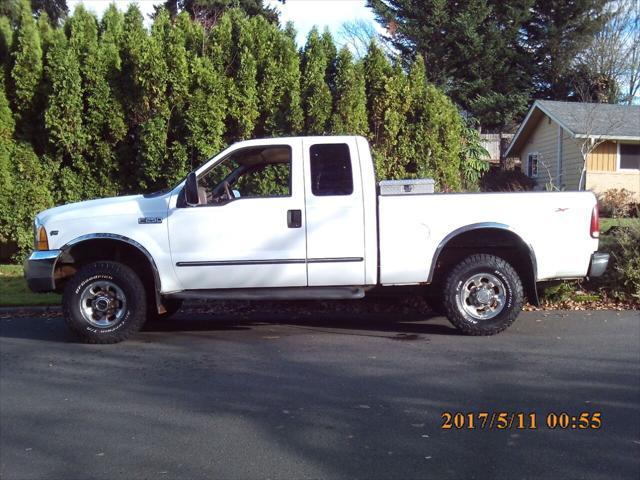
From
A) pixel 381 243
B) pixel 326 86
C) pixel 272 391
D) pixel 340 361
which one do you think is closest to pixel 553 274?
pixel 381 243

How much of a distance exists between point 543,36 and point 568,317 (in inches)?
1225

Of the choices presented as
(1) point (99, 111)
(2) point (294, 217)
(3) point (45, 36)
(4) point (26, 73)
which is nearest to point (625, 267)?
(2) point (294, 217)

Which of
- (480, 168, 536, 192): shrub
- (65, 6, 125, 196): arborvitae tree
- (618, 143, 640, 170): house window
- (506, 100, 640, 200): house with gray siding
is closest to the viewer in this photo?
(65, 6, 125, 196): arborvitae tree

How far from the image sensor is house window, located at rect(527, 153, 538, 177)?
27.3 m

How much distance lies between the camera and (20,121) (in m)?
12.7

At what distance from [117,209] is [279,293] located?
2027 mm

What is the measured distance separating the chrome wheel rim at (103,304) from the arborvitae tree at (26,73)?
697 cm

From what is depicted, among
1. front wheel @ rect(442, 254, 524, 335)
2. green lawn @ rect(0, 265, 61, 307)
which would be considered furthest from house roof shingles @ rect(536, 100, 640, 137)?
green lawn @ rect(0, 265, 61, 307)

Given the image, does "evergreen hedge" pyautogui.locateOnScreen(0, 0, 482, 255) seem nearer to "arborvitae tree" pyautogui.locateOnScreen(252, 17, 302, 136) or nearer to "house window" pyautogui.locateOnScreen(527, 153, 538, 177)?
"arborvitae tree" pyautogui.locateOnScreen(252, 17, 302, 136)

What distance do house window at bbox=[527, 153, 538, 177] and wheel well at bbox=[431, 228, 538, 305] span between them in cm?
2107

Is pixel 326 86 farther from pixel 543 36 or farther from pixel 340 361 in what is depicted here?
pixel 543 36

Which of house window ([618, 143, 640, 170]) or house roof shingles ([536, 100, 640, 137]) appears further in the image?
house window ([618, 143, 640, 170])

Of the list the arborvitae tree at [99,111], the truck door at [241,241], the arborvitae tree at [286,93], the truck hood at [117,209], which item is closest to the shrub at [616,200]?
the arborvitae tree at [286,93]

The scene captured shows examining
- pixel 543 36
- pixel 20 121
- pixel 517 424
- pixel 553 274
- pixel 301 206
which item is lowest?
pixel 517 424
